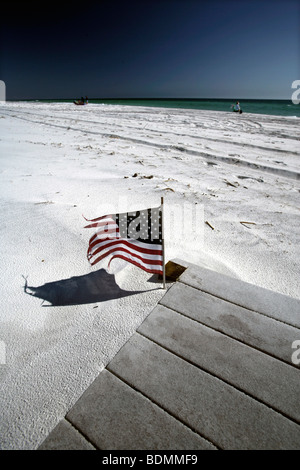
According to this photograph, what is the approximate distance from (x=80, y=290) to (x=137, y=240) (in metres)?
0.77

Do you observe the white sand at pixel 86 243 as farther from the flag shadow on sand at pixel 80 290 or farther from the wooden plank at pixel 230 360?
the wooden plank at pixel 230 360

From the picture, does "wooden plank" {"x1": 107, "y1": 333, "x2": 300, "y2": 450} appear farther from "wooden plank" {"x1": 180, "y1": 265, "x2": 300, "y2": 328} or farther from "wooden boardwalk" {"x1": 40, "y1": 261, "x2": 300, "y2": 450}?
"wooden plank" {"x1": 180, "y1": 265, "x2": 300, "y2": 328}

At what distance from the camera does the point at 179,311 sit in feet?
5.67

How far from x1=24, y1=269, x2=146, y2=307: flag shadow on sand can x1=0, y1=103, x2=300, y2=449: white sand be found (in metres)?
0.01

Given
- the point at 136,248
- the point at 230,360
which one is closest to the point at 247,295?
the point at 230,360

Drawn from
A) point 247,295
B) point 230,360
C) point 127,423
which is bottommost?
point 127,423

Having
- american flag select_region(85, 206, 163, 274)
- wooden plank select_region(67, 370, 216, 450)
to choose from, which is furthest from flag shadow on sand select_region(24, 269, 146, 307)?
wooden plank select_region(67, 370, 216, 450)

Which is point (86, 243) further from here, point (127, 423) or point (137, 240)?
point (127, 423)

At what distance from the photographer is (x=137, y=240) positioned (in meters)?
2.12

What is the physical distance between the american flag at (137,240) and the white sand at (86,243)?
1.09 ft

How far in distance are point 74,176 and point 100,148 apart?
3.10m
